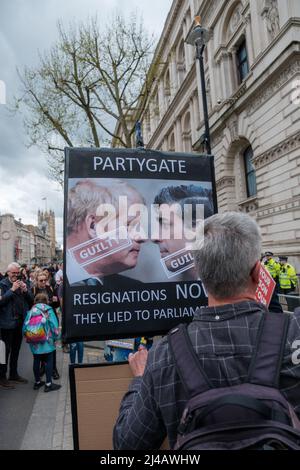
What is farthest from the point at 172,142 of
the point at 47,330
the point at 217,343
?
the point at 217,343

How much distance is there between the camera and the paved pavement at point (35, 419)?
365 cm

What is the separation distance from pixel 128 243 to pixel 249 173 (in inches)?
648

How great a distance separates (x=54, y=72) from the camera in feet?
47.5

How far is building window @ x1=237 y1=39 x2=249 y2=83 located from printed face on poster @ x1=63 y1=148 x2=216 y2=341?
17.5m

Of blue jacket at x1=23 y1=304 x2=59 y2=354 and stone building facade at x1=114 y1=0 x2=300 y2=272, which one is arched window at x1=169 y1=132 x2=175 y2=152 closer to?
stone building facade at x1=114 y1=0 x2=300 y2=272

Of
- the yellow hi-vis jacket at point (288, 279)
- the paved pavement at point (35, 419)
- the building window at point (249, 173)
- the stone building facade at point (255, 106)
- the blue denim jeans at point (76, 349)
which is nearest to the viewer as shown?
the paved pavement at point (35, 419)

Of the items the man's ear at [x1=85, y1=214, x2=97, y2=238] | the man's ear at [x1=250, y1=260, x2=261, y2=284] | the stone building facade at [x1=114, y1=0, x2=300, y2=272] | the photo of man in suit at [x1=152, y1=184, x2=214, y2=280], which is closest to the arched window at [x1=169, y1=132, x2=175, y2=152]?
the stone building facade at [x1=114, y1=0, x2=300, y2=272]

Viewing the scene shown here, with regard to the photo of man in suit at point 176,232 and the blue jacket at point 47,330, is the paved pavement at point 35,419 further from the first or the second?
the photo of man in suit at point 176,232

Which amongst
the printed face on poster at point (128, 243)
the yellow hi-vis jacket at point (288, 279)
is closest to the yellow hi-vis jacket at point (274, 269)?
the yellow hi-vis jacket at point (288, 279)

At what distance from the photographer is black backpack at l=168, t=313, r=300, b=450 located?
95 cm

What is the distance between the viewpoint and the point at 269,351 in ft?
3.60

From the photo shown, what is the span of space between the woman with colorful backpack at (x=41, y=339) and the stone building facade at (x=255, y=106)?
983 centimetres

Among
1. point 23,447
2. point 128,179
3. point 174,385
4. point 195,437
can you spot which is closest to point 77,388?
point 174,385

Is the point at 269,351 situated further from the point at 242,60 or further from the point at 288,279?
the point at 242,60
